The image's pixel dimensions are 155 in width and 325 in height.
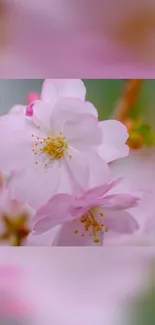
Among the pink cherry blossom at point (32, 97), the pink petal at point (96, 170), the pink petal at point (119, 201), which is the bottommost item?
the pink petal at point (119, 201)

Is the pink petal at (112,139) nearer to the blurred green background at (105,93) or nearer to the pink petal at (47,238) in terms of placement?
the blurred green background at (105,93)

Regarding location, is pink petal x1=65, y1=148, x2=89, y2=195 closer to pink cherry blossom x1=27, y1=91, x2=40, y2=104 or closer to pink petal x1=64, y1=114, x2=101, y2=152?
pink petal x1=64, y1=114, x2=101, y2=152

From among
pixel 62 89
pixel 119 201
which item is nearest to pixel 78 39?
pixel 62 89

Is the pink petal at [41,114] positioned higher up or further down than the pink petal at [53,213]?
higher up

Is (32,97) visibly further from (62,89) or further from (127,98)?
(127,98)

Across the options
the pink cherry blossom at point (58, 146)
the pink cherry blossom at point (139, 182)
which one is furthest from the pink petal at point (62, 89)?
the pink cherry blossom at point (139, 182)

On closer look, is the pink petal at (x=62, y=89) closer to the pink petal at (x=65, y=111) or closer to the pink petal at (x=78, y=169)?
the pink petal at (x=65, y=111)

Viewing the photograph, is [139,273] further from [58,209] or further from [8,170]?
[8,170]

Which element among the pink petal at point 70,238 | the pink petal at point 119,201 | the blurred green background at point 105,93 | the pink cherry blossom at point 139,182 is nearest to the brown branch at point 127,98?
the blurred green background at point 105,93

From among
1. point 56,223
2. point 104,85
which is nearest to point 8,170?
point 56,223
